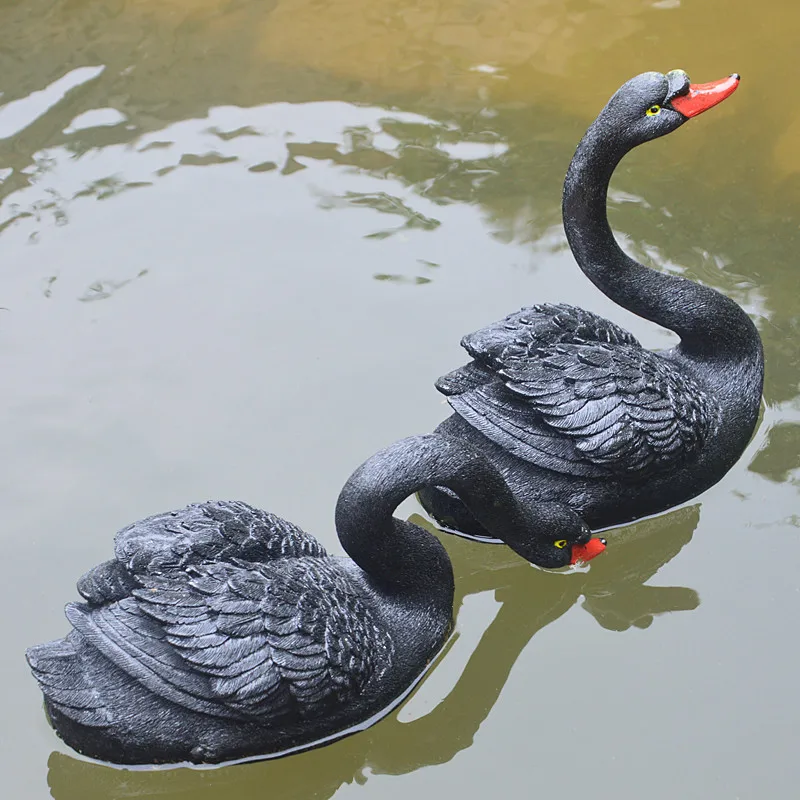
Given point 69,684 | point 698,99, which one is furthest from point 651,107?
point 69,684

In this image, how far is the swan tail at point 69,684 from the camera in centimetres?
427

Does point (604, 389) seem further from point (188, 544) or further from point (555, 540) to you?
point (188, 544)

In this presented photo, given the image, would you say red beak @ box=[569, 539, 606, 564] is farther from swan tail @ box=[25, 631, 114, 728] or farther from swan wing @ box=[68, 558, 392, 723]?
swan tail @ box=[25, 631, 114, 728]

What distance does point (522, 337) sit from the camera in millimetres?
5227

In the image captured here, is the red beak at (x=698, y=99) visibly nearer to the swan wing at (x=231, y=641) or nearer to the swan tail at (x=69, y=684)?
the swan wing at (x=231, y=641)

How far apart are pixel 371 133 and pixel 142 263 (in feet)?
6.11

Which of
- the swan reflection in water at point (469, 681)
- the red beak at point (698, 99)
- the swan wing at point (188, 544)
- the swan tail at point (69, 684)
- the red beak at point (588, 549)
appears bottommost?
the swan reflection in water at point (469, 681)

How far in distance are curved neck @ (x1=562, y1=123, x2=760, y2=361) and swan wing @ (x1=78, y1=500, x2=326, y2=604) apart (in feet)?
6.42

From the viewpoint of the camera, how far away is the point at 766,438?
5.93m

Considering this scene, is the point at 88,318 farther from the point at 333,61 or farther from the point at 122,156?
the point at 333,61

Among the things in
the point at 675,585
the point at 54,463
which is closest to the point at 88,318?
the point at 54,463

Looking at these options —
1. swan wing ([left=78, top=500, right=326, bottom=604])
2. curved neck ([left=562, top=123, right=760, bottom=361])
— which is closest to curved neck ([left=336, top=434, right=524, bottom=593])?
swan wing ([left=78, top=500, right=326, bottom=604])

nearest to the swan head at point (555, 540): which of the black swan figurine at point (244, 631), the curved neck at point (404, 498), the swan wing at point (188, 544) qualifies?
the curved neck at point (404, 498)

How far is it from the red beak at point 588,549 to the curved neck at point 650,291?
1.19 meters
